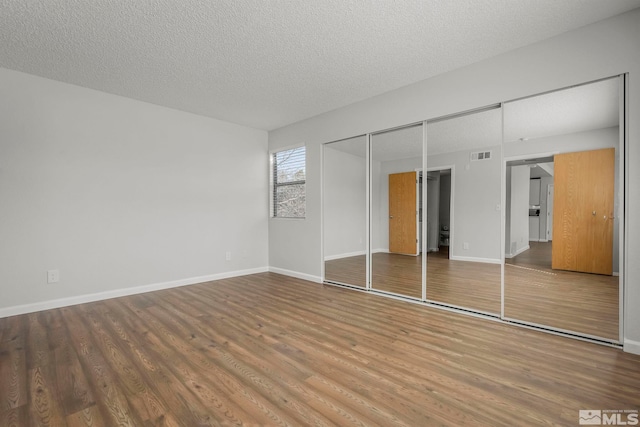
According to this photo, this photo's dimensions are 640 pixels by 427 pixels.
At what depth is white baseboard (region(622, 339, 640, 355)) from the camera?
2172mm

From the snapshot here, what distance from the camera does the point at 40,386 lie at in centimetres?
181

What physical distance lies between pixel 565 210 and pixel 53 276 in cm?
561

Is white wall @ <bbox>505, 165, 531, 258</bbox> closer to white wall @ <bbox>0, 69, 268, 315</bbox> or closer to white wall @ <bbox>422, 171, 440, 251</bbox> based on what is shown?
white wall @ <bbox>422, 171, 440, 251</bbox>

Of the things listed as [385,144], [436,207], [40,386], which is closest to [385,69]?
[385,144]

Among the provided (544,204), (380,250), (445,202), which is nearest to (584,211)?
(544,204)

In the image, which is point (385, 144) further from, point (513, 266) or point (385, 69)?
point (513, 266)

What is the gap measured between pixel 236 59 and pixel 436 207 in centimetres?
341

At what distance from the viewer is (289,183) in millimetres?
5129

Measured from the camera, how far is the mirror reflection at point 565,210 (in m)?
2.43

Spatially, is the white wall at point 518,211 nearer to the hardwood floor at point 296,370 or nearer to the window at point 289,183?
the hardwood floor at point 296,370

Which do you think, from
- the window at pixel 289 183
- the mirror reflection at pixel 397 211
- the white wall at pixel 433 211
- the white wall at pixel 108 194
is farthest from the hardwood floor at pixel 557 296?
the white wall at pixel 108 194

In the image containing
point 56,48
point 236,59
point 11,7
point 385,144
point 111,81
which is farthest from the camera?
point 385,144

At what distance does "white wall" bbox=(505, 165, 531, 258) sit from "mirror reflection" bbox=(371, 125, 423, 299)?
1.07 metres

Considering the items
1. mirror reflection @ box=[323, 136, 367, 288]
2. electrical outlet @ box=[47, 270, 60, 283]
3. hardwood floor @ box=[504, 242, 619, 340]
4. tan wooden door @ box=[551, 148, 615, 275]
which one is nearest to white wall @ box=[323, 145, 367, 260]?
mirror reflection @ box=[323, 136, 367, 288]
